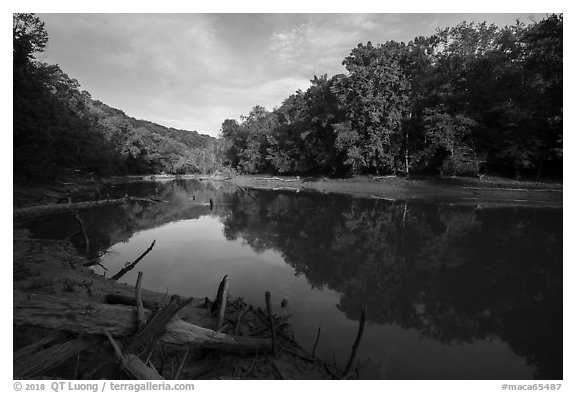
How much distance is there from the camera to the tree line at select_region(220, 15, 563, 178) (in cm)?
3234

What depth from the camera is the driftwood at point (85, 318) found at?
4383 millimetres

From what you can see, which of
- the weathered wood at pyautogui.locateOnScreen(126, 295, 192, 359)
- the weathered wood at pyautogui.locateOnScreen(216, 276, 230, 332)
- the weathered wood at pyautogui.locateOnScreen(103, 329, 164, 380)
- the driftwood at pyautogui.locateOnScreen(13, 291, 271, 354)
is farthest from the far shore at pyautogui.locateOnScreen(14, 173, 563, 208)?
the weathered wood at pyautogui.locateOnScreen(103, 329, 164, 380)

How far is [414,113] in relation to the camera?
43.9 metres

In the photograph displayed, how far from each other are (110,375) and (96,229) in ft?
52.2

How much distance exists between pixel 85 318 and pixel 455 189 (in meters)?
36.4

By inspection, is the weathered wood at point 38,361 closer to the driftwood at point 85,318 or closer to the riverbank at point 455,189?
the driftwood at point 85,318

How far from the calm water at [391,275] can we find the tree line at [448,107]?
1632cm

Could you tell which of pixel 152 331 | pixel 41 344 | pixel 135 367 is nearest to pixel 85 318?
pixel 41 344

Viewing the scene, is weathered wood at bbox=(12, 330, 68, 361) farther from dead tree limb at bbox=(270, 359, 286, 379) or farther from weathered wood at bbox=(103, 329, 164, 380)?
dead tree limb at bbox=(270, 359, 286, 379)

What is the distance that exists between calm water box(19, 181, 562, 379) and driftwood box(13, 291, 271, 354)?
262 cm

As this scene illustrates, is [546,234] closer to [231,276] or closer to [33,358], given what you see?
[231,276]

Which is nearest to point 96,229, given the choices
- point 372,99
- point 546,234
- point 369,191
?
point 546,234

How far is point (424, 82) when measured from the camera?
4109cm
